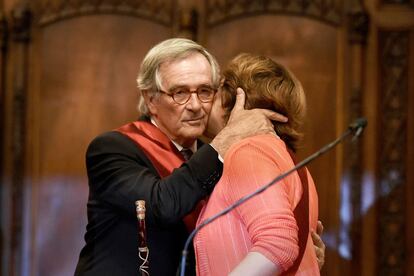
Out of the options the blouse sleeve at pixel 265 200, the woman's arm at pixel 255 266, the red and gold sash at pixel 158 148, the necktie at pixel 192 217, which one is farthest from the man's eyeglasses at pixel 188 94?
the woman's arm at pixel 255 266

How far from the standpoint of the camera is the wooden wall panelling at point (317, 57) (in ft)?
11.3

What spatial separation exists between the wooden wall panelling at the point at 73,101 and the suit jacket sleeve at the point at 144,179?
1445 millimetres

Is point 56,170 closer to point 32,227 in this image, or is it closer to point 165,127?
point 32,227

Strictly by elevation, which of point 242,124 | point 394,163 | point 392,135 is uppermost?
point 242,124

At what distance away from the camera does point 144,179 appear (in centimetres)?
200


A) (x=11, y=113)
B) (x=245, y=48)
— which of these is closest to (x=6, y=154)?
(x=11, y=113)

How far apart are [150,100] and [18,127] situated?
147 cm

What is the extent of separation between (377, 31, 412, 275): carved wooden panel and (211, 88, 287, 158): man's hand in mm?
1640

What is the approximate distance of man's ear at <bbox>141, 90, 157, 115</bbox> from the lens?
221cm

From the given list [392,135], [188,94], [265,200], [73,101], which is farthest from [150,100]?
[392,135]

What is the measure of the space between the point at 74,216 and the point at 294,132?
71.5 inches

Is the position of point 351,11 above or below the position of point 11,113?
above

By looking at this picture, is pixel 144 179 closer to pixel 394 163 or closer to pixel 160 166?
pixel 160 166

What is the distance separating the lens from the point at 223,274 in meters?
1.77
